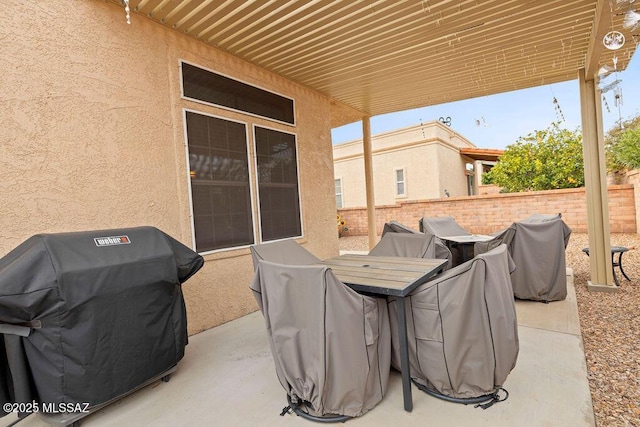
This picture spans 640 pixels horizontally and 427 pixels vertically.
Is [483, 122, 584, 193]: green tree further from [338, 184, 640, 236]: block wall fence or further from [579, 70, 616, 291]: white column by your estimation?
[579, 70, 616, 291]: white column

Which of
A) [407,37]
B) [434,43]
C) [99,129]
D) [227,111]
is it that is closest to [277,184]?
[227,111]

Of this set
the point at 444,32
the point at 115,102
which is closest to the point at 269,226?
the point at 115,102

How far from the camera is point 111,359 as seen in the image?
2.11 m

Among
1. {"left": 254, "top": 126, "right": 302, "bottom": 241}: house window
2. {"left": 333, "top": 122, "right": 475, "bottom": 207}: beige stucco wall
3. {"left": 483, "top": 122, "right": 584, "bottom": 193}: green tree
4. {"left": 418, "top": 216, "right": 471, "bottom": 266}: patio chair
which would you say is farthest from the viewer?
{"left": 333, "top": 122, "right": 475, "bottom": 207}: beige stucco wall

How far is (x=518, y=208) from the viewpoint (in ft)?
33.0

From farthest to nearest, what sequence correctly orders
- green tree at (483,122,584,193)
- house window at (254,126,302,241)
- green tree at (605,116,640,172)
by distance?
green tree at (483,122,584,193) → green tree at (605,116,640,172) → house window at (254,126,302,241)

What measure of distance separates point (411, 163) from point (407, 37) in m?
10.5

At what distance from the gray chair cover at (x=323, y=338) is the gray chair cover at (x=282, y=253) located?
0.80m

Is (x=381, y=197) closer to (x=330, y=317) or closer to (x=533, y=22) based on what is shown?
(x=533, y=22)

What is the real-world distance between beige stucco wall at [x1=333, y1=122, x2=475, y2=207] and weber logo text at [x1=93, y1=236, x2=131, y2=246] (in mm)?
12739

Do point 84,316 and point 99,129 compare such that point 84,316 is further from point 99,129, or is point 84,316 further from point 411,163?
point 411,163

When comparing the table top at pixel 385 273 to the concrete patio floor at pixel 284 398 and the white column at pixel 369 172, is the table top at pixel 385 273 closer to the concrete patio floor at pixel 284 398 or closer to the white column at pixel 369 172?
the concrete patio floor at pixel 284 398

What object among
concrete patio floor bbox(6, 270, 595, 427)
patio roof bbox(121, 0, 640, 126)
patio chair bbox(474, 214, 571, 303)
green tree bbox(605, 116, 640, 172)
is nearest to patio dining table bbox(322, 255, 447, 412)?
concrete patio floor bbox(6, 270, 595, 427)

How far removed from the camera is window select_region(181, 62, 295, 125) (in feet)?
12.2
